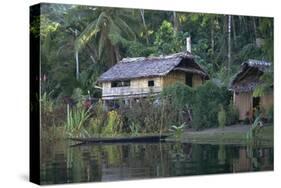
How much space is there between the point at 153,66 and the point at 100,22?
1144mm

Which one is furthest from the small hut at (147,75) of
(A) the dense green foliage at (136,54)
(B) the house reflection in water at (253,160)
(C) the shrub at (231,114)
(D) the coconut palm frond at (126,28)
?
(B) the house reflection in water at (253,160)

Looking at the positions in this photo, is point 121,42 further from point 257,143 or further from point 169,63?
point 257,143

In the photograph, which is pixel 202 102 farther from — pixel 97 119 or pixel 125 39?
pixel 97 119

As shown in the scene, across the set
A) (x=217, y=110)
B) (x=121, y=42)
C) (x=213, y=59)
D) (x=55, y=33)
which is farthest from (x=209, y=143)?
(x=55, y=33)

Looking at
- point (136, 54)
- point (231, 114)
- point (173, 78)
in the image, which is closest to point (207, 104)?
point (231, 114)

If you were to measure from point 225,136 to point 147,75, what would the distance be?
69.0 inches

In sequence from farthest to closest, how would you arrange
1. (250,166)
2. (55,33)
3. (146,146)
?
1. (250,166)
2. (146,146)
3. (55,33)

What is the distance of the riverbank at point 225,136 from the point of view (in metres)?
12.8

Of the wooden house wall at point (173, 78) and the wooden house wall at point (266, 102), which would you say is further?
the wooden house wall at point (266, 102)

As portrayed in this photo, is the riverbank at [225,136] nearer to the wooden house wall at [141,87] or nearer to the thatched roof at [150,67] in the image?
the wooden house wall at [141,87]

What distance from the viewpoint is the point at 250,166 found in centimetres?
1332

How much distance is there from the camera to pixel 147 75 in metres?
12.5

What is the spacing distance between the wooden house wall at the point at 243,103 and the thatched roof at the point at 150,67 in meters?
0.79

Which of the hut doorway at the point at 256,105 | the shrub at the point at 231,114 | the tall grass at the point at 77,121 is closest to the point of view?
the tall grass at the point at 77,121
